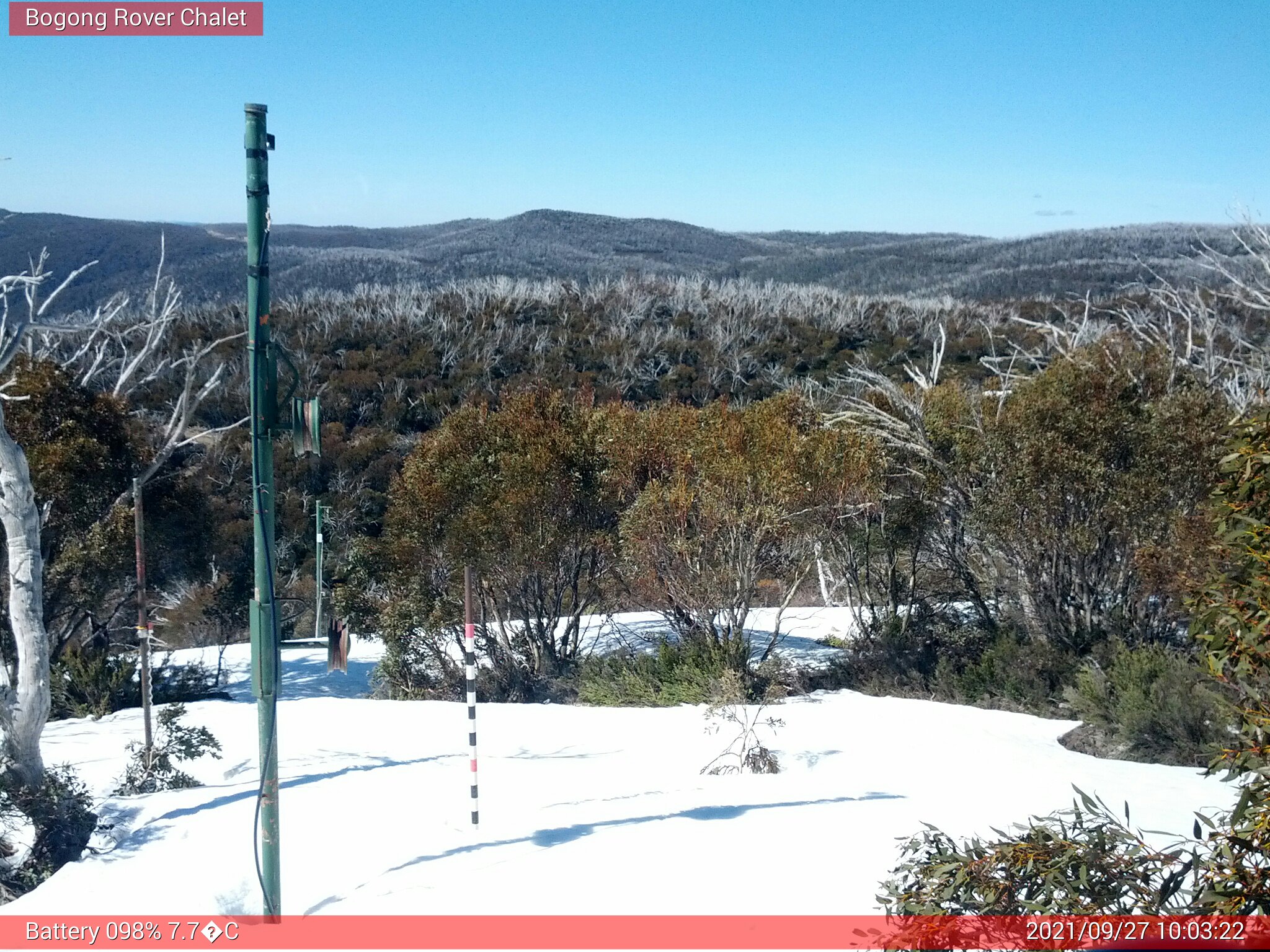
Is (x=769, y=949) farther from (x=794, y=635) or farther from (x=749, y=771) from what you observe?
(x=794, y=635)

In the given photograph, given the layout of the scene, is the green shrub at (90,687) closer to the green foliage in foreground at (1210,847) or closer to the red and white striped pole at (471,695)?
the red and white striped pole at (471,695)

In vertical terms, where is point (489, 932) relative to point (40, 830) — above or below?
above

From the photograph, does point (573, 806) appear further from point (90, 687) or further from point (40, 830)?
point (90, 687)

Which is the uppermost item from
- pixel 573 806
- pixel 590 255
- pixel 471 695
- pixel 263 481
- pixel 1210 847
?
pixel 590 255

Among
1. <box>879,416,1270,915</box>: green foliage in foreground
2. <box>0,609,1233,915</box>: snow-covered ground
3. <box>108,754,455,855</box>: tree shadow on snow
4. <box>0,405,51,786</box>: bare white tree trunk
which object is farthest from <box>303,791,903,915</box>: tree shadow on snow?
<box>0,405,51,786</box>: bare white tree trunk

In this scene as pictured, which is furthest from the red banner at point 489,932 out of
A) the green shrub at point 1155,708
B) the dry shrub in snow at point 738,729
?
the green shrub at point 1155,708

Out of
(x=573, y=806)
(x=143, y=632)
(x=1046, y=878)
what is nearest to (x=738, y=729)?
(x=573, y=806)

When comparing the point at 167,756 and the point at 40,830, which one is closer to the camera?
the point at 40,830
